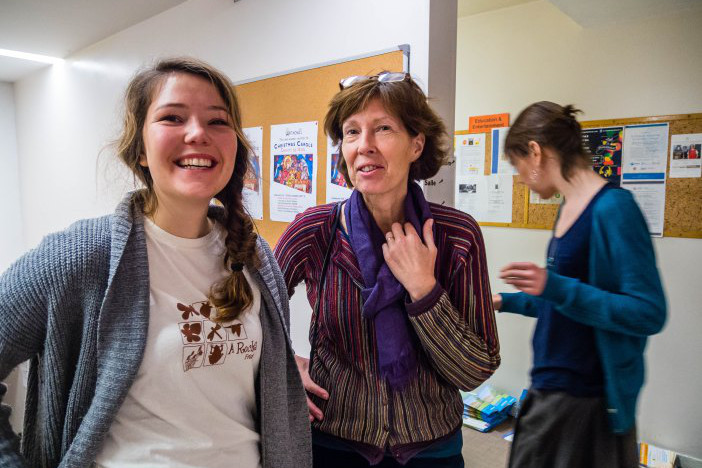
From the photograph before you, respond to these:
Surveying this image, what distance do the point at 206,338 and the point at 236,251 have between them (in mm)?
213

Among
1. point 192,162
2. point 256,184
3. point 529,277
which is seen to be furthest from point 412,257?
point 256,184

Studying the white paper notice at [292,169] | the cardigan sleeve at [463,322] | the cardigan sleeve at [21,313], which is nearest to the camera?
the cardigan sleeve at [21,313]

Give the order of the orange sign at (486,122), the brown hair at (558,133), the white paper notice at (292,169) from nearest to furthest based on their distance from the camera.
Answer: the brown hair at (558,133)
the white paper notice at (292,169)
the orange sign at (486,122)

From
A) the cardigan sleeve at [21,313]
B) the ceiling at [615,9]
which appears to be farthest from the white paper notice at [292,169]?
the ceiling at [615,9]

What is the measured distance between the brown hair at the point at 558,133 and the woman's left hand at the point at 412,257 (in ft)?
2.15

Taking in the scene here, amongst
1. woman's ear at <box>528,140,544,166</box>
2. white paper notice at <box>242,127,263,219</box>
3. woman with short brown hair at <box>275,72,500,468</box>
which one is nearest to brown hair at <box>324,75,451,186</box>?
woman with short brown hair at <box>275,72,500,468</box>

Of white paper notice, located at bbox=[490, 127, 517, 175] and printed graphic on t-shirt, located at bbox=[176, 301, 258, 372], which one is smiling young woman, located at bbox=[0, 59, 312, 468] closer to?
printed graphic on t-shirt, located at bbox=[176, 301, 258, 372]

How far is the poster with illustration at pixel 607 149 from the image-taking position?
8.80 feet

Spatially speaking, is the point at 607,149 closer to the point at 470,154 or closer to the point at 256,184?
the point at 470,154

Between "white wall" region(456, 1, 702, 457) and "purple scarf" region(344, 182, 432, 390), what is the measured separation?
226cm

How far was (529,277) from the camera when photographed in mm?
1230

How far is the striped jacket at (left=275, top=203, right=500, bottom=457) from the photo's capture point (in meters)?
0.98

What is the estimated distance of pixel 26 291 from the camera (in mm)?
731

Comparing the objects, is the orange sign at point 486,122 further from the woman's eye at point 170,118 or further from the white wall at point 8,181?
the white wall at point 8,181
